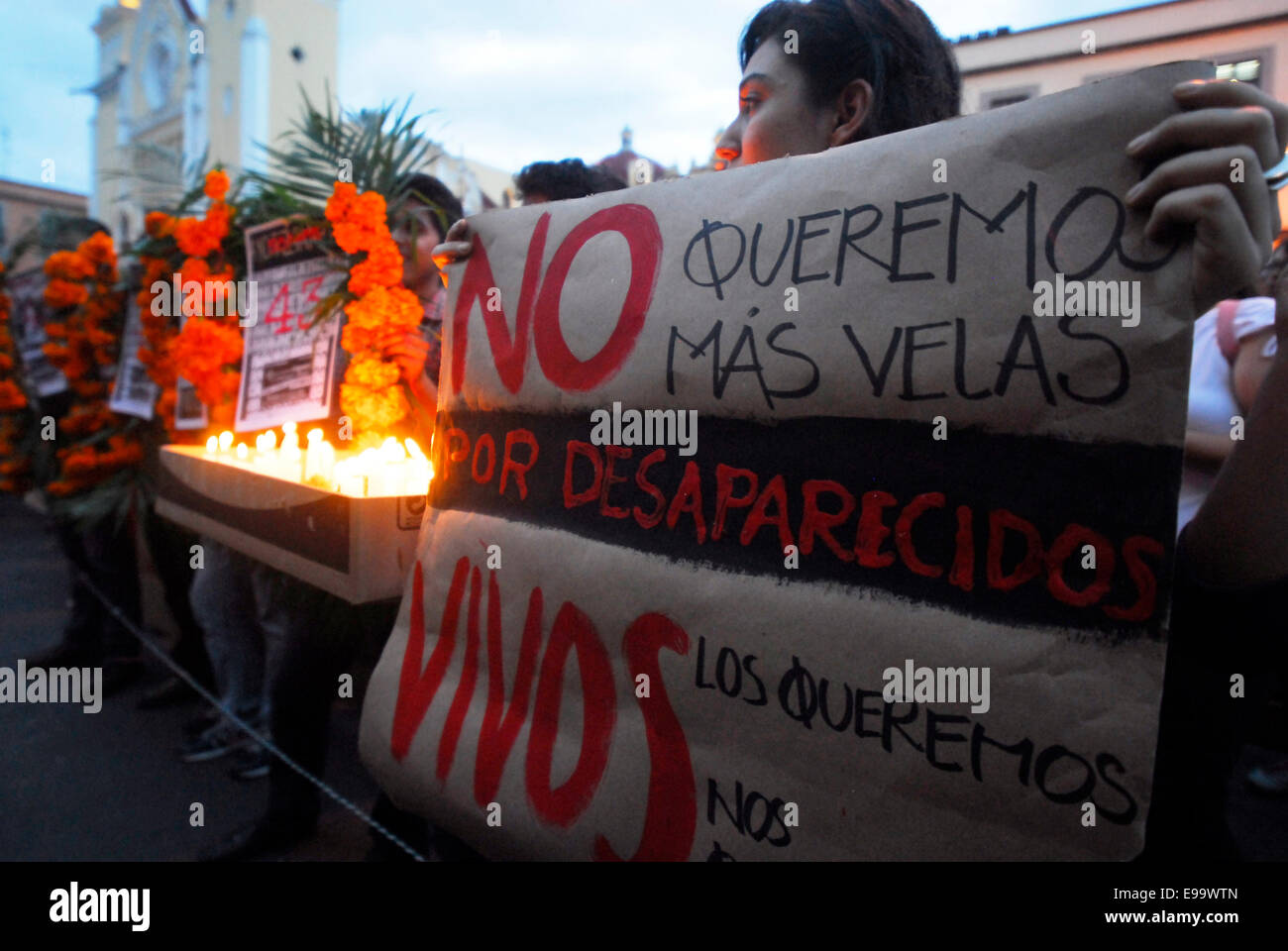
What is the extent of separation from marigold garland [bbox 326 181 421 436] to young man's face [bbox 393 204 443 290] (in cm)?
23

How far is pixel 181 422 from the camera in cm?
322

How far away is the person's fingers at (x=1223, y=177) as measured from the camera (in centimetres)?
71

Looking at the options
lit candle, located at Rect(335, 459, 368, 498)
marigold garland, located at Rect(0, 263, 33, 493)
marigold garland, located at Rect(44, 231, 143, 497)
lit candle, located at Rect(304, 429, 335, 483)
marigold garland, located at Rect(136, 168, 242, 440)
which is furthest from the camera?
marigold garland, located at Rect(0, 263, 33, 493)

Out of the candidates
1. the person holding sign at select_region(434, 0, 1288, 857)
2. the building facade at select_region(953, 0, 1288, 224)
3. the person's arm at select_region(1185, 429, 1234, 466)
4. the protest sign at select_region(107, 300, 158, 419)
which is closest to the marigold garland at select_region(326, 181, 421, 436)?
the person holding sign at select_region(434, 0, 1288, 857)

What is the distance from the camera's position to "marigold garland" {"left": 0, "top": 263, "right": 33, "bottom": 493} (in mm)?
4410

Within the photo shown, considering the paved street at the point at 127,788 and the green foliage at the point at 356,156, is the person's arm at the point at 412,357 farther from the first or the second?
the paved street at the point at 127,788

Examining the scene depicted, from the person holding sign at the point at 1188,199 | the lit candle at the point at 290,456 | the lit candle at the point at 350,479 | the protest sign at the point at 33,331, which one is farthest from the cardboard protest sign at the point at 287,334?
the protest sign at the point at 33,331

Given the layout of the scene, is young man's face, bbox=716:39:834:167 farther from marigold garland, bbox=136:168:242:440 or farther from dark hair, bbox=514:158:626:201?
marigold garland, bbox=136:168:242:440

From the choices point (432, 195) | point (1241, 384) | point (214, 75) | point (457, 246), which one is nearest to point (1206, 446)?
point (1241, 384)

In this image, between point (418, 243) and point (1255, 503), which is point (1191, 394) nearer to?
point (1255, 503)
